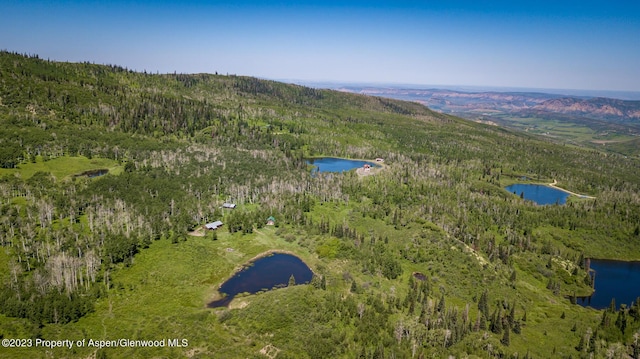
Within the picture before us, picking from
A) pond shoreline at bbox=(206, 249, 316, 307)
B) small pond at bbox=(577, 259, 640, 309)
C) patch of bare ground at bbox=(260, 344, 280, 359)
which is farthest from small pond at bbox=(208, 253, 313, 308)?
small pond at bbox=(577, 259, 640, 309)

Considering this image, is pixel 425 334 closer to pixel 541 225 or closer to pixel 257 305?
pixel 257 305

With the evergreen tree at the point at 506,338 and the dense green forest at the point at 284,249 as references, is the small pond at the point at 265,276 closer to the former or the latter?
the dense green forest at the point at 284,249

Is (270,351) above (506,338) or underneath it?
above

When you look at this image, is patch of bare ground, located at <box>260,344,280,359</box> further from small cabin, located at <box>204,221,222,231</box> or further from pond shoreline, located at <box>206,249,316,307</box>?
small cabin, located at <box>204,221,222,231</box>

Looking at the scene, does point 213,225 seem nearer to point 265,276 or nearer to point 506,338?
point 265,276

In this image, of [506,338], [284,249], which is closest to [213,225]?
[284,249]

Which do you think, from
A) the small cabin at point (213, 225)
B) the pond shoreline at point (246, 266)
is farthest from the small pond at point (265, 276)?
the small cabin at point (213, 225)

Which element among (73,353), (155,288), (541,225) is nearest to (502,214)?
(541,225)

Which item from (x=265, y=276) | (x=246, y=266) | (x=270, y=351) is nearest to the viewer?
(x=270, y=351)
